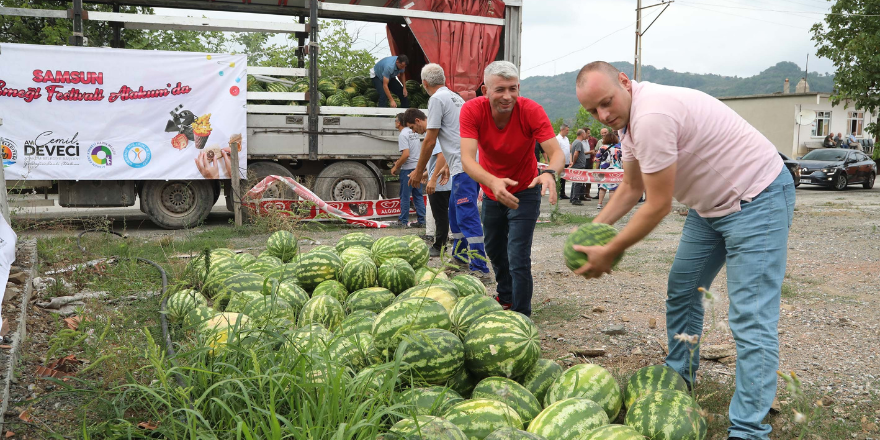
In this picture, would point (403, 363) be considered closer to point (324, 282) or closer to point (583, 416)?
point (583, 416)

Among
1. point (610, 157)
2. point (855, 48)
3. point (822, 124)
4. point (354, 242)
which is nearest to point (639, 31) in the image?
point (855, 48)

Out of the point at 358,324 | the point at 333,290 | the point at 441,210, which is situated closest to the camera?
the point at 358,324

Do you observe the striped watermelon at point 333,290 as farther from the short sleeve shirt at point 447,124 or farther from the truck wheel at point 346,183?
the truck wheel at point 346,183

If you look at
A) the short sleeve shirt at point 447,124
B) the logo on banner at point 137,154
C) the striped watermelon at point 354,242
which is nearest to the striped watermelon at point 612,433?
the striped watermelon at point 354,242

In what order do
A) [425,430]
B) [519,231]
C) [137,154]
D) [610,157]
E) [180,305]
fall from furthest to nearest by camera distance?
[610,157], [137,154], [519,231], [180,305], [425,430]

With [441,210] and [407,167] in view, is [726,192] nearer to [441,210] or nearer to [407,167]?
[441,210]

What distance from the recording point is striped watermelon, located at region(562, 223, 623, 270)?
292 centimetres

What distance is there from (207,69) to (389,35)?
460cm

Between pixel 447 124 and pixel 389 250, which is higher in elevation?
pixel 447 124

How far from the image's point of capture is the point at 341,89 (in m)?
12.8

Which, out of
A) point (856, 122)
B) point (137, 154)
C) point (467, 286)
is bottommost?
point (467, 286)

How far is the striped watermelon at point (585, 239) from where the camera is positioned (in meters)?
2.92

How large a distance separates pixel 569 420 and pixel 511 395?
0.34 meters

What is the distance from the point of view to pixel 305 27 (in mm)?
10508
